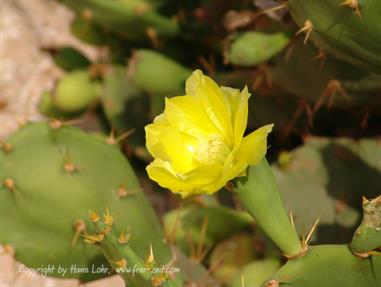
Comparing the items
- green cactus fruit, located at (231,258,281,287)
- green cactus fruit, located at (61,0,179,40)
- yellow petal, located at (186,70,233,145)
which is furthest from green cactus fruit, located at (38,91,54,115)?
yellow petal, located at (186,70,233,145)

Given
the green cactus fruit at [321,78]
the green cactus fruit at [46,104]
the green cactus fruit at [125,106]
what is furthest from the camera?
the green cactus fruit at [46,104]

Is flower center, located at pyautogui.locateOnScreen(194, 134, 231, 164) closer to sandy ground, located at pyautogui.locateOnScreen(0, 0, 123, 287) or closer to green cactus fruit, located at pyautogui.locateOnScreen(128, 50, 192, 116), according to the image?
green cactus fruit, located at pyautogui.locateOnScreen(128, 50, 192, 116)

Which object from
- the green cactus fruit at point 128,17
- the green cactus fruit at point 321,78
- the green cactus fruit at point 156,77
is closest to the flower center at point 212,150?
the green cactus fruit at point 321,78

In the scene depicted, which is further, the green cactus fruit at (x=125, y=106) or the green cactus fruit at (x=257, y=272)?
the green cactus fruit at (x=125, y=106)

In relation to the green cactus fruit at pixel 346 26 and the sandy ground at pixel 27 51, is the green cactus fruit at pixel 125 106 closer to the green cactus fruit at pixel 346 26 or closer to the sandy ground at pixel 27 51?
the sandy ground at pixel 27 51

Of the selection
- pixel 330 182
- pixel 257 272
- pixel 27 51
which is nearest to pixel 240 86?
pixel 330 182

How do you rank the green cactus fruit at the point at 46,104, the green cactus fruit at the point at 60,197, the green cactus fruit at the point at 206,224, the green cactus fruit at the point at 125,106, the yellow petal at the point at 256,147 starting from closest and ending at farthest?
the yellow petal at the point at 256,147
the green cactus fruit at the point at 60,197
the green cactus fruit at the point at 206,224
the green cactus fruit at the point at 125,106
the green cactus fruit at the point at 46,104
